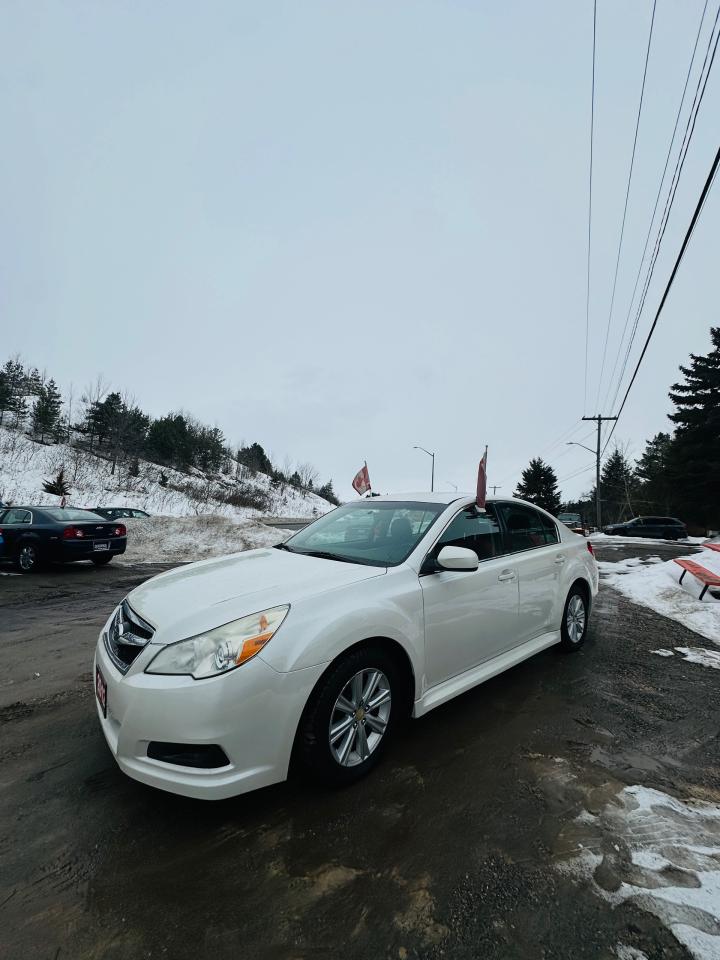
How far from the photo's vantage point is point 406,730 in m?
3.12

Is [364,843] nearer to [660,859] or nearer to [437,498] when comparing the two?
[660,859]

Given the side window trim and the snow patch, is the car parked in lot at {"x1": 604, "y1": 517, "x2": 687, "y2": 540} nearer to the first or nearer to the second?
the snow patch

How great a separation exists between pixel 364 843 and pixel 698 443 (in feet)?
129

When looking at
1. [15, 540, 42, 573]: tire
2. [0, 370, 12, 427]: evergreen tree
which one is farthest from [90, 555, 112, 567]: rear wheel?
[0, 370, 12, 427]: evergreen tree

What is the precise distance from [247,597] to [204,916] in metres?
1.24

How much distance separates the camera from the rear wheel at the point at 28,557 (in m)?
9.91

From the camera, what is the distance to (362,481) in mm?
11609

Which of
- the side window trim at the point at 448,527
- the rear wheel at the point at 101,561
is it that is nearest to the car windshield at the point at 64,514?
the rear wheel at the point at 101,561

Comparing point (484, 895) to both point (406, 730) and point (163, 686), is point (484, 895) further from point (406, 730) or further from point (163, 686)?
point (163, 686)

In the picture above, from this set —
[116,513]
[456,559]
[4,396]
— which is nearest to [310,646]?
[456,559]

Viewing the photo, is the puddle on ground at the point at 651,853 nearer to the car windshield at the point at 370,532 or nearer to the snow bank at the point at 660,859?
the snow bank at the point at 660,859

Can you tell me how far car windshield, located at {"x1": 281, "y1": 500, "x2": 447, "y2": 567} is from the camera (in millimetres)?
3209

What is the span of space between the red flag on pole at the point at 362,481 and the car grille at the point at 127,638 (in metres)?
8.23

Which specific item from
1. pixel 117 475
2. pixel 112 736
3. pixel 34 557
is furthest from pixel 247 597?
pixel 117 475
